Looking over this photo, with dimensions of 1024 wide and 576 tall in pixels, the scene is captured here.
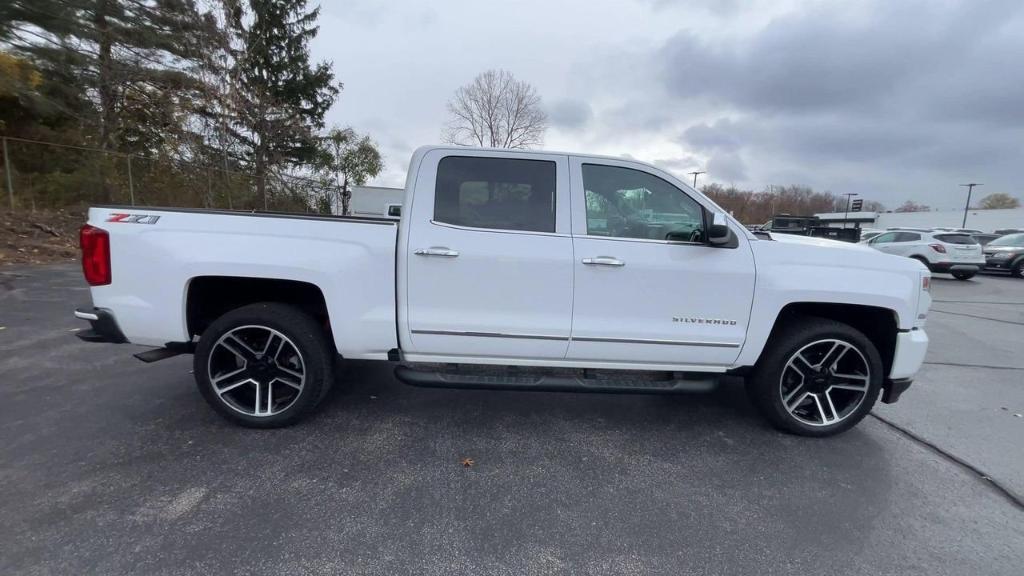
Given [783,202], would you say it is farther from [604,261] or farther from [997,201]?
[604,261]

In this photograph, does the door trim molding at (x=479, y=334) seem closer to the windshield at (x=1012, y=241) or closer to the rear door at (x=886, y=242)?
the rear door at (x=886, y=242)

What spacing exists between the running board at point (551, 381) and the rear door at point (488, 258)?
132 millimetres

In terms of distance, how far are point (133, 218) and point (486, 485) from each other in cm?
293

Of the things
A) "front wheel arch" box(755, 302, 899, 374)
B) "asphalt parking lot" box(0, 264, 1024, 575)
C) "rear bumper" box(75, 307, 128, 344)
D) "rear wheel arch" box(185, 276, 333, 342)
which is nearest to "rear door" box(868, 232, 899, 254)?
"asphalt parking lot" box(0, 264, 1024, 575)

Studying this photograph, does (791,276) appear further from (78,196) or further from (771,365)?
(78,196)

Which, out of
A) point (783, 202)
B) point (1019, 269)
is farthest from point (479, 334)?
point (783, 202)

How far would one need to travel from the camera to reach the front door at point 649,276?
3.12 m

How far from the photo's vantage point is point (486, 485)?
2.70 meters

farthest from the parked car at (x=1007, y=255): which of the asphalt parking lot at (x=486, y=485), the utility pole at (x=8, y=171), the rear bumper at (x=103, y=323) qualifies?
the utility pole at (x=8, y=171)

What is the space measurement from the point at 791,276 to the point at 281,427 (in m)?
3.80

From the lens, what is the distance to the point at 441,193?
10.6ft

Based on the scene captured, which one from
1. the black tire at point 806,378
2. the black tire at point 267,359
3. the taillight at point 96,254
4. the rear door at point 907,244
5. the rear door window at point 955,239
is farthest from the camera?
the rear door at point 907,244

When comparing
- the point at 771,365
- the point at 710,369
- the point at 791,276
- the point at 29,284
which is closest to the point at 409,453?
the point at 710,369

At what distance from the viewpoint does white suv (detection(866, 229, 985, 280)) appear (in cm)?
1423
